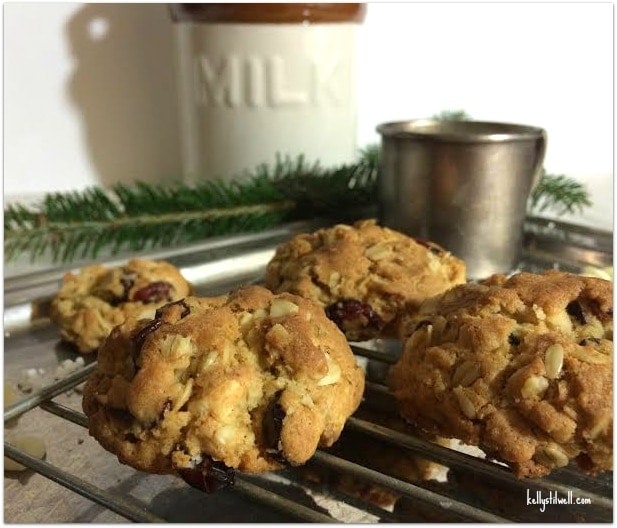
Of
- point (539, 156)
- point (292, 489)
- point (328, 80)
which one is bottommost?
point (292, 489)

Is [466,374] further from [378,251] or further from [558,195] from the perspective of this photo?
[558,195]

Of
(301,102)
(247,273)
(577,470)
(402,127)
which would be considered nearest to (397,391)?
(577,470)

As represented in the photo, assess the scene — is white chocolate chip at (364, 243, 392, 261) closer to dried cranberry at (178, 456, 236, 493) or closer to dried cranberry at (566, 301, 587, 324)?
dried cranberry at (566, 301, 587, 324)

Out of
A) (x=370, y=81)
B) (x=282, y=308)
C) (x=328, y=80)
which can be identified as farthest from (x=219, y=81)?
(x=282, y=308)

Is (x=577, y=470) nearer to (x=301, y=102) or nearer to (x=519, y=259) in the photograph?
(x=519, y=259)

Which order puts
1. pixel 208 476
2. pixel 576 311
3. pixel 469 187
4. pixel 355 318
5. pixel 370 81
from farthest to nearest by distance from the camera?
pixel 370 81 → pixel 469 187 → pixel 355 318 → pixel 576 311 → pixel 208 476

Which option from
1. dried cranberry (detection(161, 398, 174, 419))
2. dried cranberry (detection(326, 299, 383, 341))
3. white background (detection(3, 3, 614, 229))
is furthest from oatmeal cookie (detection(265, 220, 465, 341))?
white background (detection(3, 3, 614, 229))
